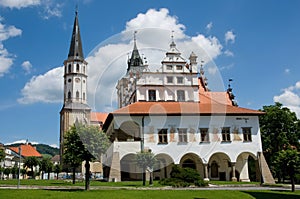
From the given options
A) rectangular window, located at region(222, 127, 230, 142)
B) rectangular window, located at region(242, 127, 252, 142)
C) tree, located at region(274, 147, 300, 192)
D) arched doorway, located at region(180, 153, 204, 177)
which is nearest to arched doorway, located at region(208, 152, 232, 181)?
arched doorway, located at region(180, 153, 204, 177)

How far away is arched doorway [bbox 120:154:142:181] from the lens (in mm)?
37531

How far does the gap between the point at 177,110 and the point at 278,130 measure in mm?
18303

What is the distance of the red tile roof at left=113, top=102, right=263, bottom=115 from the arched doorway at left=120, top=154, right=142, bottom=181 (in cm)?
505

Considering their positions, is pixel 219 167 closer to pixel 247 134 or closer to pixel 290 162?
pixel 247 134

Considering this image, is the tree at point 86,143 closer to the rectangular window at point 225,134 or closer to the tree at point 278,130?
the rectangular window at point 225,134

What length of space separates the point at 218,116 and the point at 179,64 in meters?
10.6

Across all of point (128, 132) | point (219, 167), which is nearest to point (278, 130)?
point (219, 167)

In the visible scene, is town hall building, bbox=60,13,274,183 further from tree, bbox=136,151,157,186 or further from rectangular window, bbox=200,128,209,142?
tree, bbox=136,151,157,186

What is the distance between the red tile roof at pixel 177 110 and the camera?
38625 mm

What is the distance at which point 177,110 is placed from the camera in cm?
3959

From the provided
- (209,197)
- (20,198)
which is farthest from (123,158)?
(20,198)

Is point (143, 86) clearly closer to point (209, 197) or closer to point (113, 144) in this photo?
point (113, 144)

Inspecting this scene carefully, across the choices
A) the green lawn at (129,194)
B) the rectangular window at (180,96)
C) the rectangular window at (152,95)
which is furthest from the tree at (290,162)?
the rectangular window at (152,95)

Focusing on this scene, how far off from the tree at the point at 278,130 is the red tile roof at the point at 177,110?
32.4ft
